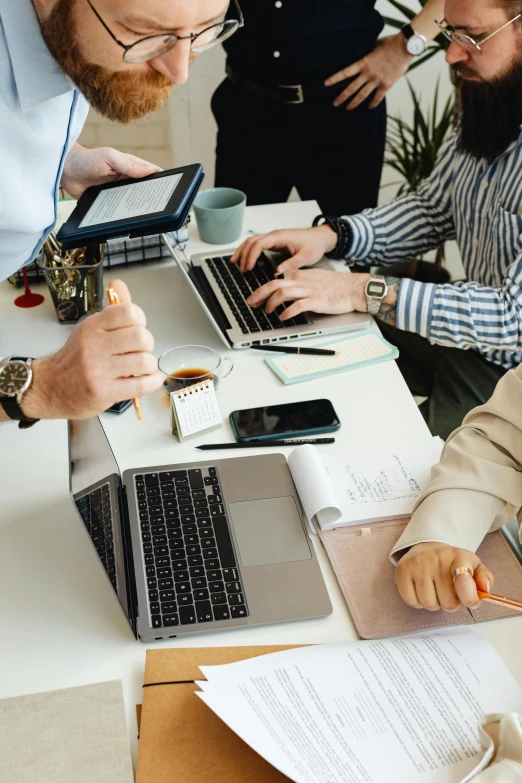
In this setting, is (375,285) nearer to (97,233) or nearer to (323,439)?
(323,439)

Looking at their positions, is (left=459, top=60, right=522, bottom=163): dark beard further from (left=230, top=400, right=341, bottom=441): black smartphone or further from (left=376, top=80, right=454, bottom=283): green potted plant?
(left=376, top=80, right=454, bottom=283): green potted plant

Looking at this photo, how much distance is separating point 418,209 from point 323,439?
0.88 meters

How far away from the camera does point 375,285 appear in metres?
1.54

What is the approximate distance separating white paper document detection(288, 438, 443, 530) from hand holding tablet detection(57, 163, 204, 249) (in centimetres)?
48

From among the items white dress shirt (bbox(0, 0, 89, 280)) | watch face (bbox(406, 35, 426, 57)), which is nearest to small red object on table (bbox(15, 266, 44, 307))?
white dress shirt (bbox(0, 0, 89, 280))

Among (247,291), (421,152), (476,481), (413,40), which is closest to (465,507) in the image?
(476,481)

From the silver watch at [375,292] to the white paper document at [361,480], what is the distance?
38 cm

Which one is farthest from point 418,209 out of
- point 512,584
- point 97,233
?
point 512,584

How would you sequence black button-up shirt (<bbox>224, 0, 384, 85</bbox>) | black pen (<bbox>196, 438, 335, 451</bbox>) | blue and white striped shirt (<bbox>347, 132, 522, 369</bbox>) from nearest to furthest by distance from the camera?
black pen (<bbox>196, 438, 335, 451</bbox>) → blue and white striped shirt (<bbox>347, 132, 522, 369</bbox>) → black button-up shirt (<bbox>224, 0, 384, 85</bbox>)

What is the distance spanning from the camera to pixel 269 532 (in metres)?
1.07

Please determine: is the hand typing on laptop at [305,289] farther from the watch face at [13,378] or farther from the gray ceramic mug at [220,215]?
the watch face at [13,378]

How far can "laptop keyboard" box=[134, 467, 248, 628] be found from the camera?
97 cm

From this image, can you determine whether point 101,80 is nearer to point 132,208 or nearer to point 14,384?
point 132,208

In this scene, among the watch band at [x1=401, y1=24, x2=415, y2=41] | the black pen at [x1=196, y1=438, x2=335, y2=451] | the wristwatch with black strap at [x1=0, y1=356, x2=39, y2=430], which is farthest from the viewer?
the watch band at [x1=401, y1=24, x2=415, y2=41]
